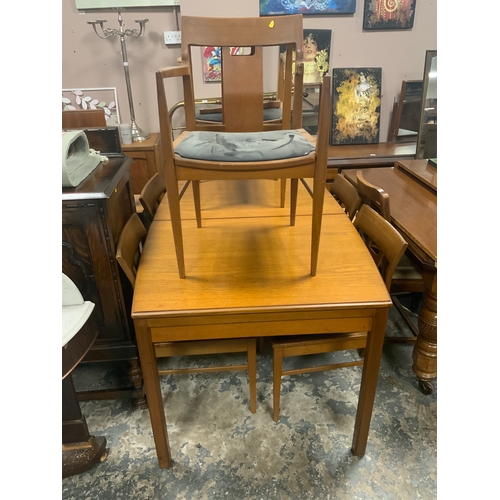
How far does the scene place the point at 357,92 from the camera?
2588mm

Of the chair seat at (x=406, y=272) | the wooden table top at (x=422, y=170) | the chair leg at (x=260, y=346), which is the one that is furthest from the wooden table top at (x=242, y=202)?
the chair leg at (x=260, y=346)

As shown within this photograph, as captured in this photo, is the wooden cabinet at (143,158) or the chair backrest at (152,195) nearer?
the chair backrest at (152,195)

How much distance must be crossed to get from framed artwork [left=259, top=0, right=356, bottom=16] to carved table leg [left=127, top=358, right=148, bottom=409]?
7.23 ft

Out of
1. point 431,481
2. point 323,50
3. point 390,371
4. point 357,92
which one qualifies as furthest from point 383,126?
point 431,481

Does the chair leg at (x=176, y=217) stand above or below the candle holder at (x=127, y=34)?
below

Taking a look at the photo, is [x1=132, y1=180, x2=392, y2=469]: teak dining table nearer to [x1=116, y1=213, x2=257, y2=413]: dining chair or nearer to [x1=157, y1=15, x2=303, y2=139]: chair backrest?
[x1=116, y1=213, x2=257, y2=413]: dining chair

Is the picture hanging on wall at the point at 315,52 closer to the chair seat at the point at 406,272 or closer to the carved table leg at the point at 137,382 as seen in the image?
the chair seat at the point at 406,272

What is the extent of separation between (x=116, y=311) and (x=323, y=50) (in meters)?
2.20

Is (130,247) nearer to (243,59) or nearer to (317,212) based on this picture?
(317,212)

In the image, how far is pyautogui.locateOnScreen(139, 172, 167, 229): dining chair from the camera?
4.89 feet

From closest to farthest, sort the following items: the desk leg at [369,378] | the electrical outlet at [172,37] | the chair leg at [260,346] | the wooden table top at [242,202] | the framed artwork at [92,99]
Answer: the desk leg at [369,378] → the wooden table top at [242,202] → the chair leg at [260,346] → the electrical outlet at [172,37] → the framed artwork at [92,99]

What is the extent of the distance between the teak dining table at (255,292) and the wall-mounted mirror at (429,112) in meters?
1.16

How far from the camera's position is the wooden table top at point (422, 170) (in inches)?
69.6

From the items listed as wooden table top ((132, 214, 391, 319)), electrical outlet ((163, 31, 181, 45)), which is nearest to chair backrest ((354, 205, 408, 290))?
wooden table top ((132, 214, 391, 319))
